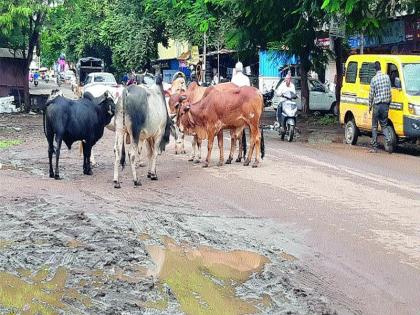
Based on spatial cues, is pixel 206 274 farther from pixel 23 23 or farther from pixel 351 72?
pixel 23 23

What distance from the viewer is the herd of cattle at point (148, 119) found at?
12188mm

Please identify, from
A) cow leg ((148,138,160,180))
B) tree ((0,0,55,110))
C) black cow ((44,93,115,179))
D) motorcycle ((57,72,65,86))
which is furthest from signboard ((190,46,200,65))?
motorcycle ((57,72,65,86))

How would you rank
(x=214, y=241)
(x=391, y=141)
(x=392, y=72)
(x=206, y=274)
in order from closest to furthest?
(x=206, y=274) < (x=214, y=241) < (x=391, y=141) < (x=392, y=72)

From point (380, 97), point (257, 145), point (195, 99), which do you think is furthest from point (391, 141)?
point (195, 99)

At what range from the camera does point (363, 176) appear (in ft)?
42.7

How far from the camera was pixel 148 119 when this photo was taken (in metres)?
12.4

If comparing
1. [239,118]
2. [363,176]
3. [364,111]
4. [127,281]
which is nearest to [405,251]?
[127,281]

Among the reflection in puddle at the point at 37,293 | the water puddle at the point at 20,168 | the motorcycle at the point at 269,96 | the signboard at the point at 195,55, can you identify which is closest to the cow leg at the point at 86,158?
the water puddle at the point at 20,168

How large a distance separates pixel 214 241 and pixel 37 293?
8.23ft

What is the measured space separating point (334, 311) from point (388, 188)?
6203mm

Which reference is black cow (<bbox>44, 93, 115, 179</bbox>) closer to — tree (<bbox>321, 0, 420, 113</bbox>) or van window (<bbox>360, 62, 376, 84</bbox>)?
tree (<bbox>321, 0, 420, 113</bbox>)

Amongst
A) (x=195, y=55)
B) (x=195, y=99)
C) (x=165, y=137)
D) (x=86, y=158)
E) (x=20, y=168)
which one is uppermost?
(x=195, y=55)

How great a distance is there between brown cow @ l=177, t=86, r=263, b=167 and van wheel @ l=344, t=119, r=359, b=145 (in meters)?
5.55

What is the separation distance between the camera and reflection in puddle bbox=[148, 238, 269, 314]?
5.93m
